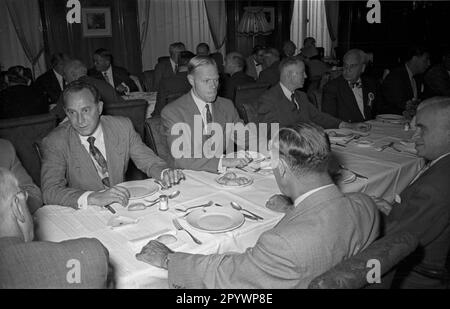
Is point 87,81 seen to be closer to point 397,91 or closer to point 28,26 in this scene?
point 28,26

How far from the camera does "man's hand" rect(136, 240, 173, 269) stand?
1.44 m

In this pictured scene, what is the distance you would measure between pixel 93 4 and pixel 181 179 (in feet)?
19.0

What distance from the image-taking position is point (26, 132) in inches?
121

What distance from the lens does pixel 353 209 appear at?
4.29ft

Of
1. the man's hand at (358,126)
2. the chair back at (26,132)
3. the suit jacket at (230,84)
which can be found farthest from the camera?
the suit jacket at (230,84)

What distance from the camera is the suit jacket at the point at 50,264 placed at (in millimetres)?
981

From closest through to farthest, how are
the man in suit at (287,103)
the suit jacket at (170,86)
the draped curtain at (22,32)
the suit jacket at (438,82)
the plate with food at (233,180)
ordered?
the plate with food at (233,180) < the man in suit at (287,103) < the suit jacket at (170,86) < the suit jacket at (438,82) < the draped curtain at (22,32)

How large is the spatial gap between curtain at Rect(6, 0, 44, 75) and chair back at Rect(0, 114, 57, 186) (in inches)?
164

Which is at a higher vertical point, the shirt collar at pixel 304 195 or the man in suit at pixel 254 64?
the man in suit at pixel 254 64

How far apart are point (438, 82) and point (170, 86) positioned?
3517 mm

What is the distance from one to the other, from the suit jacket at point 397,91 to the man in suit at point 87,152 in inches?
126

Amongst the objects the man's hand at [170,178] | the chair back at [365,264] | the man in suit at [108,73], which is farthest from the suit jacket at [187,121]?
the man in suit at [108,73]

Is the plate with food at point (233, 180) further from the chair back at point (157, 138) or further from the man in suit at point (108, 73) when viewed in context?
the man in suit at point (108, 73)
